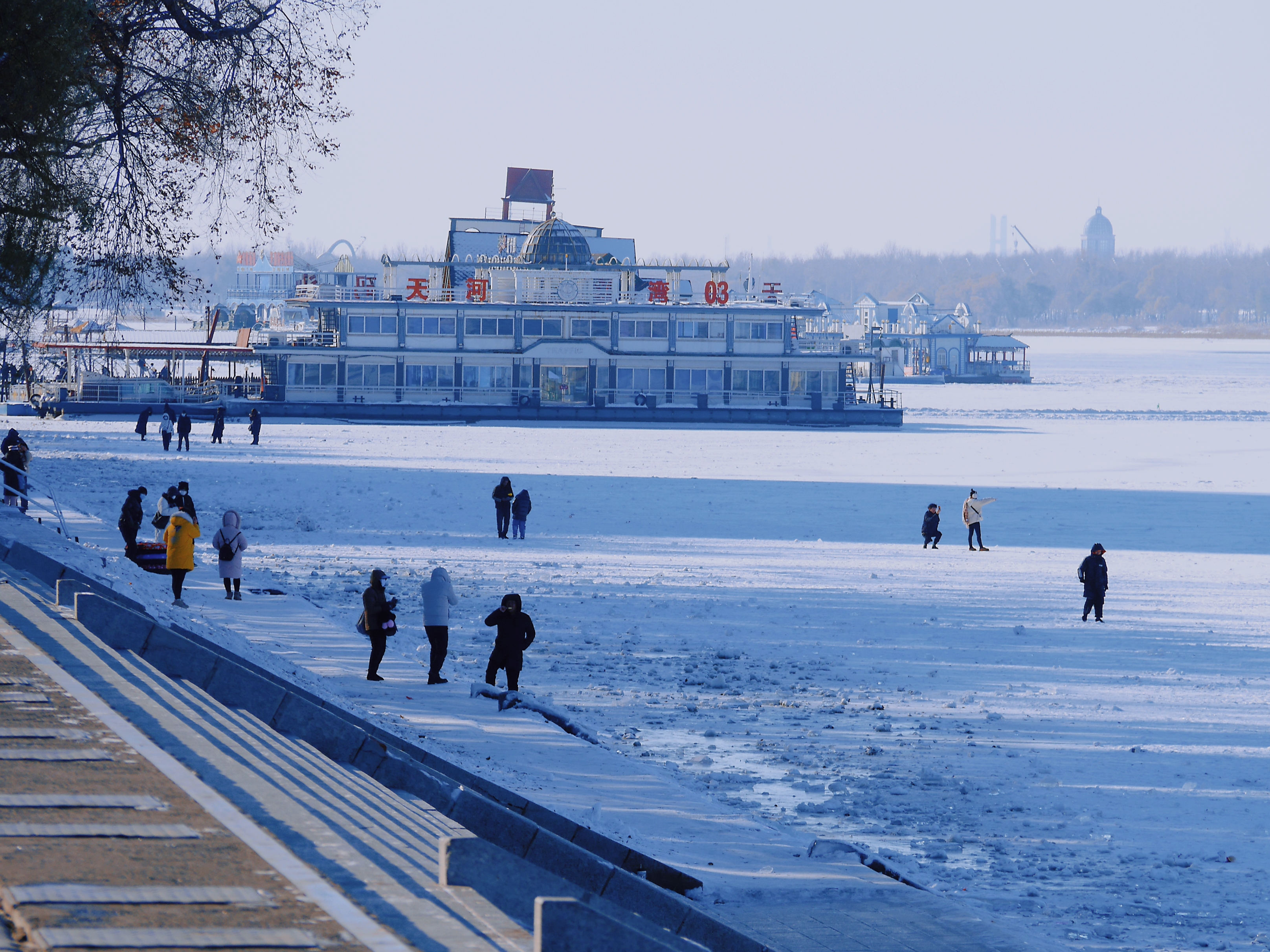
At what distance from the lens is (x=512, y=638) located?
488 inches

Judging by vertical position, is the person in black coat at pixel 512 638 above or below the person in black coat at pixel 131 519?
below

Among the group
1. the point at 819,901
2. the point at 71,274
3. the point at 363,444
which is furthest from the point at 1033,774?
the point at 363,444

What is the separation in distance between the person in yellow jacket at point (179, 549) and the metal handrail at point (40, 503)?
4.21m

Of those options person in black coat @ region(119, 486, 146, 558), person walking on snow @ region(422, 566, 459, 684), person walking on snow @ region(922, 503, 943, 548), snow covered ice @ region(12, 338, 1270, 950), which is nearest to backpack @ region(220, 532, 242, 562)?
snow covered ice @ region(12, 338, 1270, 950)

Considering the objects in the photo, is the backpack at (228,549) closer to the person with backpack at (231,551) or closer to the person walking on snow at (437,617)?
the person with backpack at (231,551)

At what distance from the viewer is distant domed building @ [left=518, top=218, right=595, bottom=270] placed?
7700 cm

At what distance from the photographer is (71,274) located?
1748 cm

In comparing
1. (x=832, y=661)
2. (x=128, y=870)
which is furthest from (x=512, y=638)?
(x=128, y=870)

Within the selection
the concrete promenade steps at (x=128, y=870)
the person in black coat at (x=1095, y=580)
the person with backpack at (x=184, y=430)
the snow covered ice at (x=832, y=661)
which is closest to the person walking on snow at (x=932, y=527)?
the snow covered ice at (x=832, y=661)

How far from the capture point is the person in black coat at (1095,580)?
1644cm

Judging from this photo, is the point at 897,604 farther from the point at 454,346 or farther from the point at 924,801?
the point at 454,346

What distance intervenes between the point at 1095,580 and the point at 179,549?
10593 mm

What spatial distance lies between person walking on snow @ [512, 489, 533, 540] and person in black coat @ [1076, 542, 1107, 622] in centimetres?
991

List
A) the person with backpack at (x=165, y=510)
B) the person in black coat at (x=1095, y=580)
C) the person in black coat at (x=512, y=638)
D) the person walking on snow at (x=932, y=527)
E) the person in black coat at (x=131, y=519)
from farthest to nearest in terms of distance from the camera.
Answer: the person walking on snow at (x=932, y=527) → the person with backpack at (x=165, y=510) → the person in black coat at (x=131, y=519) → the person in black coat at (x=1095, y=580) → the person in black coat at (x=512, y=638)
